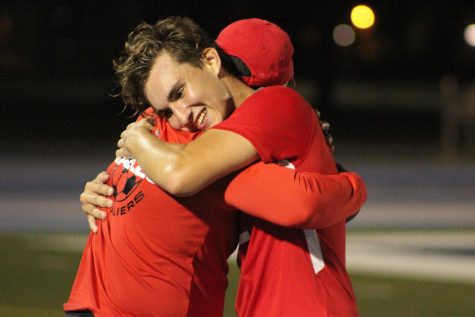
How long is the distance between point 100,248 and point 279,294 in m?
0.71

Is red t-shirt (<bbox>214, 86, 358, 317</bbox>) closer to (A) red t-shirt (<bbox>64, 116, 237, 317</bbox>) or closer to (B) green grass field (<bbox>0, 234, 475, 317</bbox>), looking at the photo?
(A) red t-shirt (<bbox>64, 116, 237, 317</bbox>)

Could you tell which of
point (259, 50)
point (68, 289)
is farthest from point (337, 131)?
point (259, 50)

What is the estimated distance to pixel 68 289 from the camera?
9367 mm

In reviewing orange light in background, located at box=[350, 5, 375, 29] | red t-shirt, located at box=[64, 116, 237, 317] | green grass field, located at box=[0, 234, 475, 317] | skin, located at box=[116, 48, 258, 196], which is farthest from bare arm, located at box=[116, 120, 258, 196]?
orange light in background, located at box=[350, 5, 375, 29]

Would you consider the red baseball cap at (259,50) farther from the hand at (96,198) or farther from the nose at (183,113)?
the hand at (96,198)

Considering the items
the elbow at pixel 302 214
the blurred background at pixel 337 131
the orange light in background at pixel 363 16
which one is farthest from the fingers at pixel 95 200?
the orange light in background at pixel 363 16

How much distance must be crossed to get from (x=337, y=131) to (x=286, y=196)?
23.5 meters

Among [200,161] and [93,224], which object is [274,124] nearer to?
[200,161]

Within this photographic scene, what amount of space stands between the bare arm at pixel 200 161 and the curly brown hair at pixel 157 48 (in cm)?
30

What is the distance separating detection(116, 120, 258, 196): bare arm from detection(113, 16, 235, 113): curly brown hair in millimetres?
Answer: 301

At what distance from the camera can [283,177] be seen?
3.27 m

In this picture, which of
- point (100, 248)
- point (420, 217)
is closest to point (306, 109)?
point (100, 248)

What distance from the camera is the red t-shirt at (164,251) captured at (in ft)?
11.4

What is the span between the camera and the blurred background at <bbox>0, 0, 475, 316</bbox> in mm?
10211
